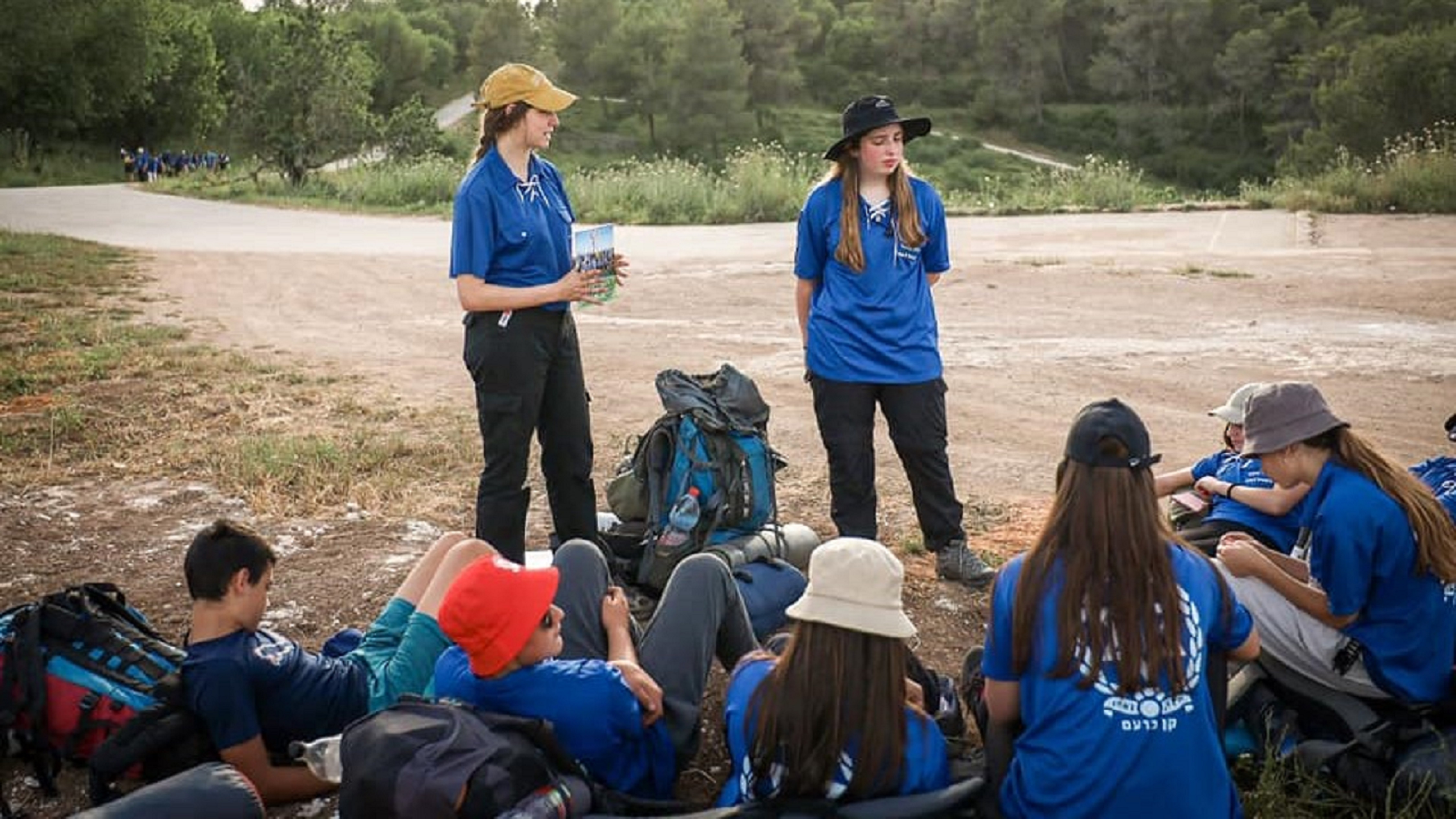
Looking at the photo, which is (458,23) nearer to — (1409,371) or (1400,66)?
(1400,66)

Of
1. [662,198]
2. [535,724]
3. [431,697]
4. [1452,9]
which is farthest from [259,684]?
[1452,9]

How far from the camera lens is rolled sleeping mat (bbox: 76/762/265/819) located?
3.19 meters

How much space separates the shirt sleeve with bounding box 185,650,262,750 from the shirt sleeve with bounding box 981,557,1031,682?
6.44 ft

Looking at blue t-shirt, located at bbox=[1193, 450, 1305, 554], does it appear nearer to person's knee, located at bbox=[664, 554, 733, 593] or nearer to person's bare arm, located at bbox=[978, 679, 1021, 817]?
person's bare arm, located at bbox=[978, 679, 1021, 817]

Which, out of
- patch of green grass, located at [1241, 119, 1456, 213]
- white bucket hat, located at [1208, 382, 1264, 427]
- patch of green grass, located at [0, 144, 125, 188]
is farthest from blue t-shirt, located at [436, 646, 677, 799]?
patch of green grass, located at [0, 144, 125, 188]

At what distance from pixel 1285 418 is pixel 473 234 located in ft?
9.04

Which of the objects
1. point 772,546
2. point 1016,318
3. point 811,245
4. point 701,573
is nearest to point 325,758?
point 701,573

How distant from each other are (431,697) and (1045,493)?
4196 millimetres

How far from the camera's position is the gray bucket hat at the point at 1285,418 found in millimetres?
3691

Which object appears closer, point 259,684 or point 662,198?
point 259,684

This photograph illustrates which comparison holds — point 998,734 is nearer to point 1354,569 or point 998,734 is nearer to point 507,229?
point 1354,569

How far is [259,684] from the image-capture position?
12.2 ft

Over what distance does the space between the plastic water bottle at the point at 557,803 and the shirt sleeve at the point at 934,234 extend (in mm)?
2905

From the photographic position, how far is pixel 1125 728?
9.61 ft
